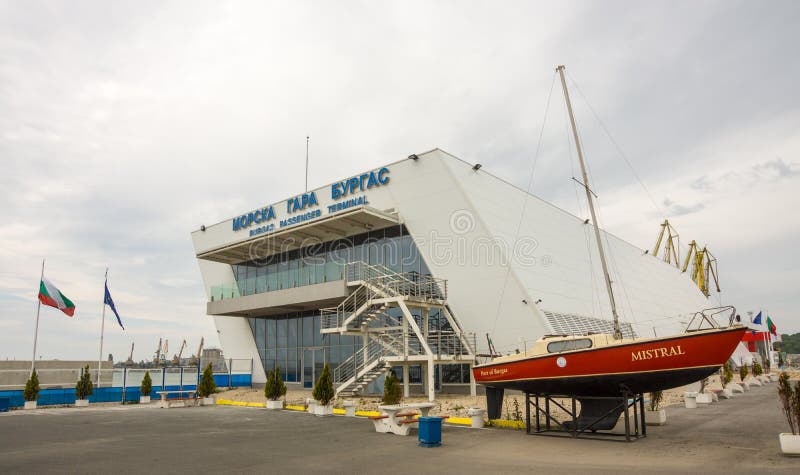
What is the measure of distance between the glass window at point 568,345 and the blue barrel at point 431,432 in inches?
153

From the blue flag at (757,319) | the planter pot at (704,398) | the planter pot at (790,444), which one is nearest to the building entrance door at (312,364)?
the planter pot at (704,398)

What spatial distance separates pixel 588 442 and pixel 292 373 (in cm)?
2446

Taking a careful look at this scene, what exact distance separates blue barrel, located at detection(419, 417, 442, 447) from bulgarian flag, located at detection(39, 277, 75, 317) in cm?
2739

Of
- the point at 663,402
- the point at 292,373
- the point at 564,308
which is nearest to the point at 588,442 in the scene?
the point at 663,402

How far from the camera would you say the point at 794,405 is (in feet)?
37.0

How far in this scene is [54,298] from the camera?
3194 cm

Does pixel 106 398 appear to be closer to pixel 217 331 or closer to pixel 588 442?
pixel 217 331

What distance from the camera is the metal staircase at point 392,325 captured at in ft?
83.1

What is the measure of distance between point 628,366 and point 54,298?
31663 mm

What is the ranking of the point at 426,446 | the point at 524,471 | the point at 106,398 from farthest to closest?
the point at 106,398
the point at 426,446
the point at 524,471

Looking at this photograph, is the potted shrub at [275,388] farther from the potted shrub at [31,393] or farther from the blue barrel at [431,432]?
the blue barrel at [431,432]

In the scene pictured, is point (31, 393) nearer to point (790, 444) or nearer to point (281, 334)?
point (281, 334)

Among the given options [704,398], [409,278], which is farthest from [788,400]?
[409,278]

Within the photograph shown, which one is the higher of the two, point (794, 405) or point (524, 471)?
point (794, 405)
